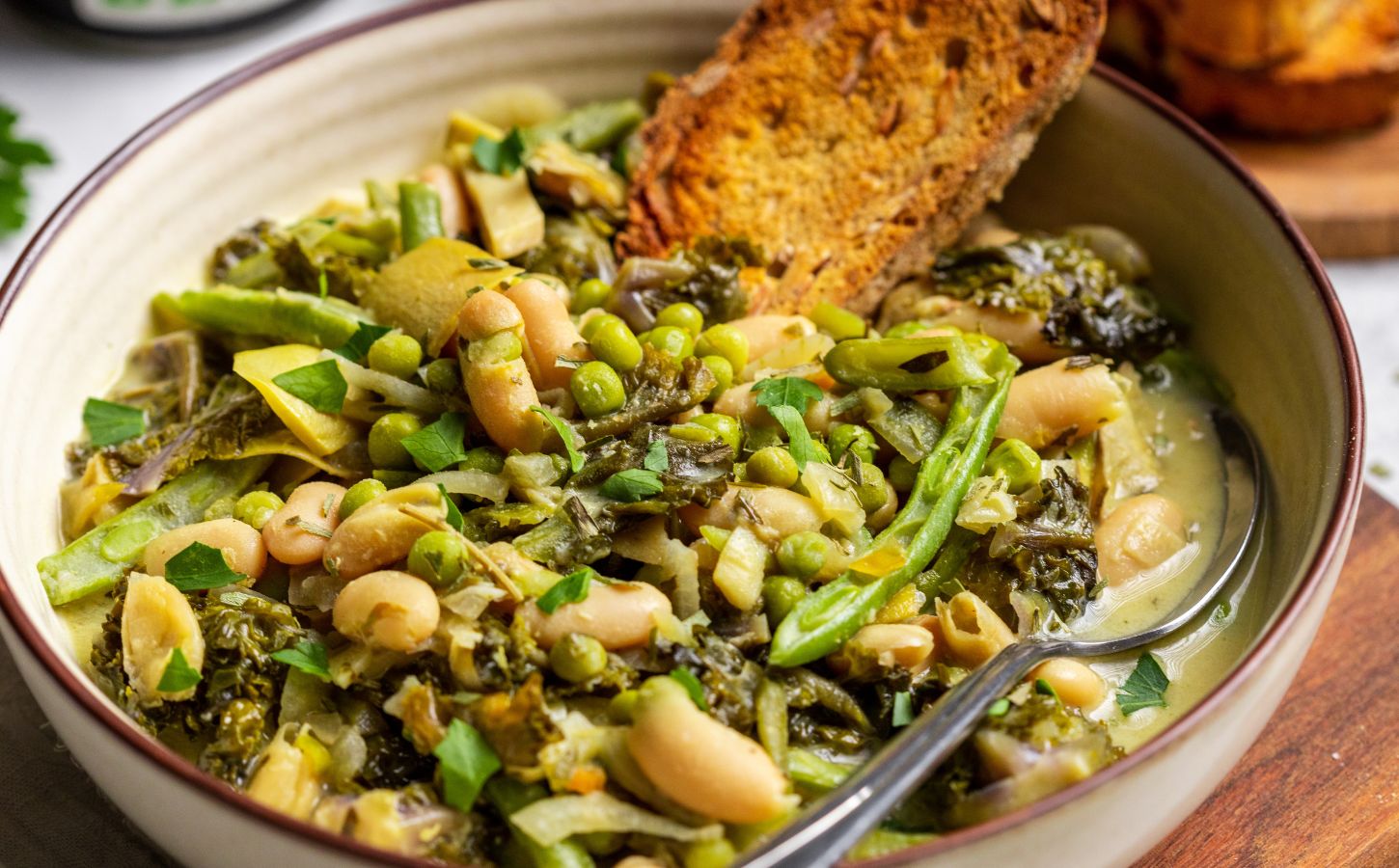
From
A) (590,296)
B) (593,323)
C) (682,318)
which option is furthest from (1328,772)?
(590,296)

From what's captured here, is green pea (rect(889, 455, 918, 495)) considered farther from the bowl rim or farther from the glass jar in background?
the glass jar in background

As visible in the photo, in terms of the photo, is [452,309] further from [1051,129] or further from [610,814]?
[1051,129]

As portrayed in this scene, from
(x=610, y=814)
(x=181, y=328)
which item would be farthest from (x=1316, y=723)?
(x=181, y=328)

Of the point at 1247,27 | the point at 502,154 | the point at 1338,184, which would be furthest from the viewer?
the point at 1338,184

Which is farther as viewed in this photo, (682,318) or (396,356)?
(682,318)

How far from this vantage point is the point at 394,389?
107 inches

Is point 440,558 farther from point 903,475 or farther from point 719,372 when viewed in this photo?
point 903,475

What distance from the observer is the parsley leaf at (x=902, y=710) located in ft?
7.43

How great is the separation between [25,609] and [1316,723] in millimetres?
2494

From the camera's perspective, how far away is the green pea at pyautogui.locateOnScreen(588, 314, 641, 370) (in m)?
2.67

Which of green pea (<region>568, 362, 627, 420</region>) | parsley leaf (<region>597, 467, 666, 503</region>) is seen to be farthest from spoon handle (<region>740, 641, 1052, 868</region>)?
green pea (<region>568, 362, 627, 420</region>)

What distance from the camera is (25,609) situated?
87.0 inches

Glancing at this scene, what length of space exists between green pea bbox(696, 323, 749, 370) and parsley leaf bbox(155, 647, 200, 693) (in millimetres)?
1237

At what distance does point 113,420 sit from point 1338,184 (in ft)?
12.7
